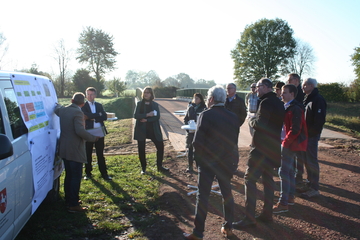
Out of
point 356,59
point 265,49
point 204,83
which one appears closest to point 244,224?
point 356,59

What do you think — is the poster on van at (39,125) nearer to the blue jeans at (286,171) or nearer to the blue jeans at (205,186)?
the blue jeans at (205,186)

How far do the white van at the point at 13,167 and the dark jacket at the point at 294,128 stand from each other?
355cm

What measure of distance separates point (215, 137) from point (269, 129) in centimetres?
86

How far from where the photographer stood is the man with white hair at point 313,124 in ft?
16.9

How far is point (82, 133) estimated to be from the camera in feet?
14.6

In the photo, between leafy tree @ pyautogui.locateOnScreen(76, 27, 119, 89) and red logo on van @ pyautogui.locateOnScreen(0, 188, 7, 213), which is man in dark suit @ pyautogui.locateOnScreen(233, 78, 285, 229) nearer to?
red logo on van @ pyautogui.locateOnScreen(0, 188, 7, 213)

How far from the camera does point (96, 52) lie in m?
A: 67.2

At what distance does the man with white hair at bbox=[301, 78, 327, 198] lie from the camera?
5.16 metres

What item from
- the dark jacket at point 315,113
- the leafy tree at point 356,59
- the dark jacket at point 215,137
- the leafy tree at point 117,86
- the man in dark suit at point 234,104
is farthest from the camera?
the leafy tree at point 117,86

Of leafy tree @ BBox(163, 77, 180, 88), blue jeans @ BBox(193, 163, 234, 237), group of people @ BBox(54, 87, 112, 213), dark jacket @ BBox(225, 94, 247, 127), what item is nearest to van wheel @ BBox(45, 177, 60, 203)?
group of people @ BBox(54, 87, 112, 213)

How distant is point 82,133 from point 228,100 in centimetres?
316

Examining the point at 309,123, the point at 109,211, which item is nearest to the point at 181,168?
the point at 109,211

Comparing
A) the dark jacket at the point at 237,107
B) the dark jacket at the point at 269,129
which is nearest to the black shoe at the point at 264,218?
the dark jacket at the point at 269,129

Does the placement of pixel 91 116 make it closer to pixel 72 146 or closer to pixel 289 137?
pixel 72 146
